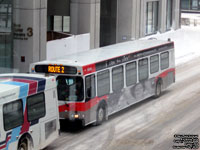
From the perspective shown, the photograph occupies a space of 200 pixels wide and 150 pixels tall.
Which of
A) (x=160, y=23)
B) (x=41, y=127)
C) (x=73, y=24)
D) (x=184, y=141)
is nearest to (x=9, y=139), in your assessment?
(x=41, y=127)

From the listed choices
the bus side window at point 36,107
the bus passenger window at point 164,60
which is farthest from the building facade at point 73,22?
the bus side window at point 36,107

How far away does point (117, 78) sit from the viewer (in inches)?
859

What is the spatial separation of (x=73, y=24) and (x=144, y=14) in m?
10.3

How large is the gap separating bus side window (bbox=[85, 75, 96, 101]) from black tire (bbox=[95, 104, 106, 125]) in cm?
88

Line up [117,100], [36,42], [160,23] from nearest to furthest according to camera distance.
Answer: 1. [117,100]
2. [36,42]
3. [160,23]

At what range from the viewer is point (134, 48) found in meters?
24.3

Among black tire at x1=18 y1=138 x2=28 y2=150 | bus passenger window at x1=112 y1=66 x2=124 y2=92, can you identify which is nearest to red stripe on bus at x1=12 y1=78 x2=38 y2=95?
black tire at x1=18 y1=138 x2=28 y2=150

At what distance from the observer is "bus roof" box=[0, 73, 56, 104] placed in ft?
48.5

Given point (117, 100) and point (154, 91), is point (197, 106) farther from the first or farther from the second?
Result: point (117, 100)

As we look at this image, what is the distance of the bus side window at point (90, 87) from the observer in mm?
19312

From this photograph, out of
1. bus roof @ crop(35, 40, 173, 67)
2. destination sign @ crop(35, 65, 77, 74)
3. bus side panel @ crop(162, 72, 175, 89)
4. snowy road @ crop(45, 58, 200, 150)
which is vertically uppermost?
bus roof @ crop(35, 40, 173, 67)

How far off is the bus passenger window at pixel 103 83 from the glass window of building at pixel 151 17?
25857 millimetres

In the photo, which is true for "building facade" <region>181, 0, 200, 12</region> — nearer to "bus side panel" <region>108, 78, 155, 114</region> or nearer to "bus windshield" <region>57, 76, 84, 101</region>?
"bus side panel" <region>108, 78, 155, 114</region>

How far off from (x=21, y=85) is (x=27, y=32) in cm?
1282
